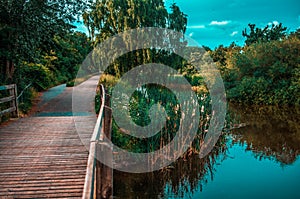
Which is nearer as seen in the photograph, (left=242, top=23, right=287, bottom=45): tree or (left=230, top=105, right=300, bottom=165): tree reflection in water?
(left=230, top=105, right=300, bottom=165): tree reflection in water

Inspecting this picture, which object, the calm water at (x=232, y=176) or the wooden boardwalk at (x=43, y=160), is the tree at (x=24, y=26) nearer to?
the wooden boardwalk at (x=43, y=160)

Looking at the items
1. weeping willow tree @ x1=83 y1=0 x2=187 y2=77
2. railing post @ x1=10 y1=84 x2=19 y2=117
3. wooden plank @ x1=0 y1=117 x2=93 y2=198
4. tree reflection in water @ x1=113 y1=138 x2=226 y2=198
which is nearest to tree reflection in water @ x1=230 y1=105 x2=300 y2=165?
tree reflection in water @ x1=113 y1=138 x2=226 y2=198

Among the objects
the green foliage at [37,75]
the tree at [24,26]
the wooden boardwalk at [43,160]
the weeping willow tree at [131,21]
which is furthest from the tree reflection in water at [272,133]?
the green foliage at [37,75]

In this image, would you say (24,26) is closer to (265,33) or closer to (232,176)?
(232,176)

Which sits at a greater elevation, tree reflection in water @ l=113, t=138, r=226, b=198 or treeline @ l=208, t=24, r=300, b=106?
treeline @ l=208, t=24, r=300, b=106

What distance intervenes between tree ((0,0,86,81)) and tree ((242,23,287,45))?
27015 mm

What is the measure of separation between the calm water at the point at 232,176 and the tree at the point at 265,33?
2554cm

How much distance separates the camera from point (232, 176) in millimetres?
7102

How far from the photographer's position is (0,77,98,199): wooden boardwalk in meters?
3.57

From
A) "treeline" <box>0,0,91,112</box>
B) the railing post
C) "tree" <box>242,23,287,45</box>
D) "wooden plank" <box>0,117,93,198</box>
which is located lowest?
"wooden plank" <box>0,117,93,198</box>

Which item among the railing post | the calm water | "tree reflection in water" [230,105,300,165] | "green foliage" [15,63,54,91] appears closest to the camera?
the calm water

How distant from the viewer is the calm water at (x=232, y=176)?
20.2 feet

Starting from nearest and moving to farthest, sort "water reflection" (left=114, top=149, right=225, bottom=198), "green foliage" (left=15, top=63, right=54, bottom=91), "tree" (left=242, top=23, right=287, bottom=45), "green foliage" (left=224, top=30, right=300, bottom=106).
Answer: "water reflection" (left=114, top=149, right=225, bottom=198) < "green foliage" (left=15, top=63, right=54, bottom=91) < "green foliage" (left=224, top=30, right=300, bottom=106) < "tree" (left=242, top=23, right=287, bottom=45)

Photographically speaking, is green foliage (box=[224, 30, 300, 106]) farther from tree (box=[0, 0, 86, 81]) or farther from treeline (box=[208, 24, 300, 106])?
tree (box=[0, 0, 86, 81])
